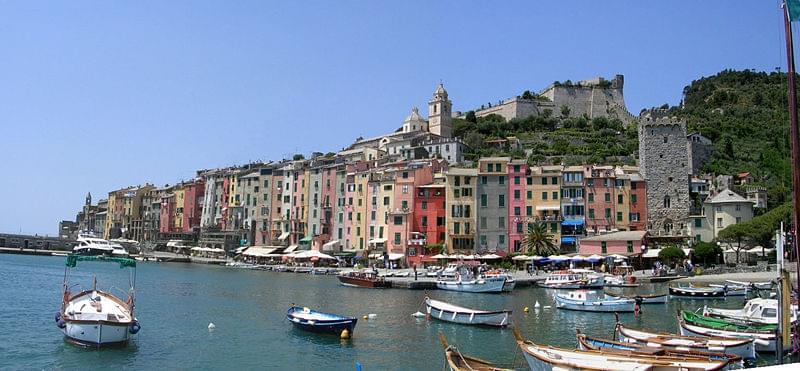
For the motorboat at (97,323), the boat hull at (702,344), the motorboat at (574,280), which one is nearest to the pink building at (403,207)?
the motorboat at (574,280)

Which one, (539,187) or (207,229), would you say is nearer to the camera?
(539,187)

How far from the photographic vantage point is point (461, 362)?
1905 cm

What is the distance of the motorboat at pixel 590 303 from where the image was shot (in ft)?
129

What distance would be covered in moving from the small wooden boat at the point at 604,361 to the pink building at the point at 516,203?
52.3m

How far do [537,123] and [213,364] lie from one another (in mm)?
100718

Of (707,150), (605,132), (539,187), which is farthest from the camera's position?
(605,132)

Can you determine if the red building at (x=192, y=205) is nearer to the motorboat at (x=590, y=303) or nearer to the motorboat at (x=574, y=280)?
the motorboat at (x=574, y=280)

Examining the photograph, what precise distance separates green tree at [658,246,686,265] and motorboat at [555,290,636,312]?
23683 mm

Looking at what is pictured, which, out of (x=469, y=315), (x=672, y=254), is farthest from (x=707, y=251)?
(x=469, y=315)

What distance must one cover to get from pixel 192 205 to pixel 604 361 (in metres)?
107

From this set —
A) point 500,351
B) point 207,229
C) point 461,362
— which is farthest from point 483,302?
point 207,229

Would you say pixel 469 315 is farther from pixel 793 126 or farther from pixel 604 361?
pixel 793 126

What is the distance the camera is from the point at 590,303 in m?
40.2

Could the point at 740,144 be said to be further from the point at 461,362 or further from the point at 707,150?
the point at 461,362
